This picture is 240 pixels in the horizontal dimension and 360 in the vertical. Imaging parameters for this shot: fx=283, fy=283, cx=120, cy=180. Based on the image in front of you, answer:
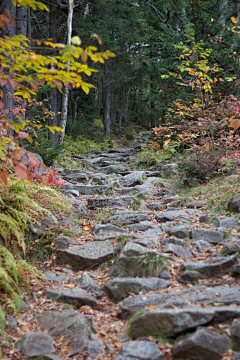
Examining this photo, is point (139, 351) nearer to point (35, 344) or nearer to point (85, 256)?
point (35, 344)

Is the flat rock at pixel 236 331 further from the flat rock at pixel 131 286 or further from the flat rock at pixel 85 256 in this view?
the flat rock at pixel 85 256

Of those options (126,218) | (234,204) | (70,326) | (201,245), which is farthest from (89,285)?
(234,204)

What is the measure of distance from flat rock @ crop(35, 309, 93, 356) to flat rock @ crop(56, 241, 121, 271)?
1.00 meters

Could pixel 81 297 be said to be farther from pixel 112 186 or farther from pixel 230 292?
pixel 112 186

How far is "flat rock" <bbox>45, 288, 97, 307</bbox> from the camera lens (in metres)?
3.39

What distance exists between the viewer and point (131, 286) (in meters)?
3.39

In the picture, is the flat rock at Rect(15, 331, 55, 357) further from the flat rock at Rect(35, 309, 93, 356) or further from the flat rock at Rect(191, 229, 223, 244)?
the flat rock at Rect(191, 229, 223, 244)

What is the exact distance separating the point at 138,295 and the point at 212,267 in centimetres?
94

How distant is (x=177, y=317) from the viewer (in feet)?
8.50

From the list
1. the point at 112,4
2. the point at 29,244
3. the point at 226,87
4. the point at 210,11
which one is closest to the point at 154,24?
the point at 112,4

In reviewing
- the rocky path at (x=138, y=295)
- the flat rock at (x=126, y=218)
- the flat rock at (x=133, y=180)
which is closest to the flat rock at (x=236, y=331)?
the rocky path at (x=138, y=295)

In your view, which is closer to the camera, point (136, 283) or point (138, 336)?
point (138, 336)

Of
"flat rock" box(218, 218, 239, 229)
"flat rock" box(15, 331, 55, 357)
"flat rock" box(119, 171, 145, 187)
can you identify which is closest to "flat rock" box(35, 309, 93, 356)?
"flat rock" box(15, 331, 55, 357)

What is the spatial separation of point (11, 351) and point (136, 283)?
147 cm
